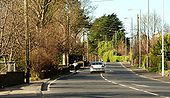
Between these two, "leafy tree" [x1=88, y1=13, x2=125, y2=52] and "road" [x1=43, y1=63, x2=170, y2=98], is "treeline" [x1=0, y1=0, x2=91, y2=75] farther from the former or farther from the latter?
"leafy tree" [x1=88, y1=13, x2=125, y2=52]

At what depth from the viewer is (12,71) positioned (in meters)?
37.3

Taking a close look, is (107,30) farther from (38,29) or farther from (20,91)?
(20,91)

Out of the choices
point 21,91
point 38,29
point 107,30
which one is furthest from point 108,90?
point 107,30

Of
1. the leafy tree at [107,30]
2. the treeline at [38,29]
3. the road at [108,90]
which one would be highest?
the leafy tree at [107,30]

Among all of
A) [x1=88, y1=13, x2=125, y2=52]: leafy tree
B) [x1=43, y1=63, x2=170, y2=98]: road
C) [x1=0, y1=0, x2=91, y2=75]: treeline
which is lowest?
[x1=43, y1=63, x2=170, y2=98]: road

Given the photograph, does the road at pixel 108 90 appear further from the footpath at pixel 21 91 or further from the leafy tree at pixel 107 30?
the leafy tree at pixel 107 30

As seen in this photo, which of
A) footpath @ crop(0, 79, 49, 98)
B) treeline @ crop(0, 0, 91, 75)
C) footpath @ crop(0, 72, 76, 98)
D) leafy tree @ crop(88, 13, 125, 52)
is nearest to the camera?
footpath @ crop(0, 72, 76, 98)

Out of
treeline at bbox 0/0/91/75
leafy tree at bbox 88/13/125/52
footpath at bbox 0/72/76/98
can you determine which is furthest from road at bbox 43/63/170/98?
leafy tree at bbox 88/13/125/52

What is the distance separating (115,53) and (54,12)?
103662mm

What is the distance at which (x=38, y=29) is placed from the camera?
171 feet

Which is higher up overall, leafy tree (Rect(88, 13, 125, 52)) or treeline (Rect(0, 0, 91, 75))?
leafy tree (Rect(88, 13, 125, 52))

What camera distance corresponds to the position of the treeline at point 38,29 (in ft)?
116

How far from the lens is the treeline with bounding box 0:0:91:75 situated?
1394 inches

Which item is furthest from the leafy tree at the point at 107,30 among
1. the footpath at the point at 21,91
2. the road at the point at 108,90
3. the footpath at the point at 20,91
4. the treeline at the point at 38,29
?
the footpath at the point at 20,91
